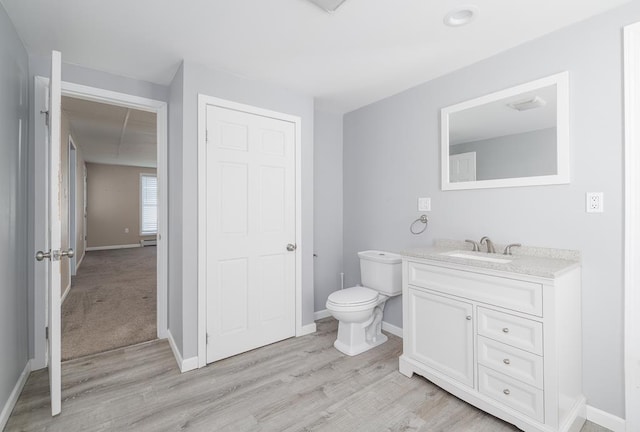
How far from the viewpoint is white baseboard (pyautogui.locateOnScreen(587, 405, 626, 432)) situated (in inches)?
63.4

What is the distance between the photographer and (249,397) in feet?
6.27

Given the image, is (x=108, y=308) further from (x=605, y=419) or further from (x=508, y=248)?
(x=605, y=419)

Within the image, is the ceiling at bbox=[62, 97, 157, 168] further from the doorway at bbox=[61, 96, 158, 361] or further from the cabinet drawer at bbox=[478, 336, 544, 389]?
→ the cabinet drawer at bbox=[478, 336, 544, 389]

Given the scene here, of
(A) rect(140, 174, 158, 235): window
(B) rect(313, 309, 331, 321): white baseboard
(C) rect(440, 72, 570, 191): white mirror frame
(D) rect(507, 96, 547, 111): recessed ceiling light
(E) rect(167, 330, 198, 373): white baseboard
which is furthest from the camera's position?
(A) rect(140, 174, 158, 235): window

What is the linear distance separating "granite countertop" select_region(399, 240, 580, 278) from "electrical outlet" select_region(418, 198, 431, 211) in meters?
0.43

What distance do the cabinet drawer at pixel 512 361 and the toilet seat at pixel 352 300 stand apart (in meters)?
0.87

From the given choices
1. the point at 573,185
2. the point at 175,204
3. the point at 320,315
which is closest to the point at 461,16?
the point at 573,185

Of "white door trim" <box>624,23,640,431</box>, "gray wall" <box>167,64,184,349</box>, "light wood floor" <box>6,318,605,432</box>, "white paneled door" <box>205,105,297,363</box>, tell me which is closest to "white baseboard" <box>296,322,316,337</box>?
"white paneled door" <box>205,105,297,363</box>

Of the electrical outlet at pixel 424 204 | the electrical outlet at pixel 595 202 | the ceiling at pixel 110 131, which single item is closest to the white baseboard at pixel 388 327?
the electrical outlet at pixel 424 204

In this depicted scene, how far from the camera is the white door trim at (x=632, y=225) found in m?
1.56

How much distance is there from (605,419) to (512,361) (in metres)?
0.62

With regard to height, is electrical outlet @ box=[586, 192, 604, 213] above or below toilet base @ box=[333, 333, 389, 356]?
above

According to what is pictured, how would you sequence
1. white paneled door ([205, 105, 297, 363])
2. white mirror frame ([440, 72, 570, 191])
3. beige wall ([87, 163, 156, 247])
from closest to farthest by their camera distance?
white mirror frame ([440, 72, 570, 191]) < white paneled door ([205, 105, 297, 363]) < beige wall ([87, 163, 156, 247])

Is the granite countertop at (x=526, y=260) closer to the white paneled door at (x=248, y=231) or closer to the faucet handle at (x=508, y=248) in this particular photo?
the faucet handle at (x=508, y=248)
